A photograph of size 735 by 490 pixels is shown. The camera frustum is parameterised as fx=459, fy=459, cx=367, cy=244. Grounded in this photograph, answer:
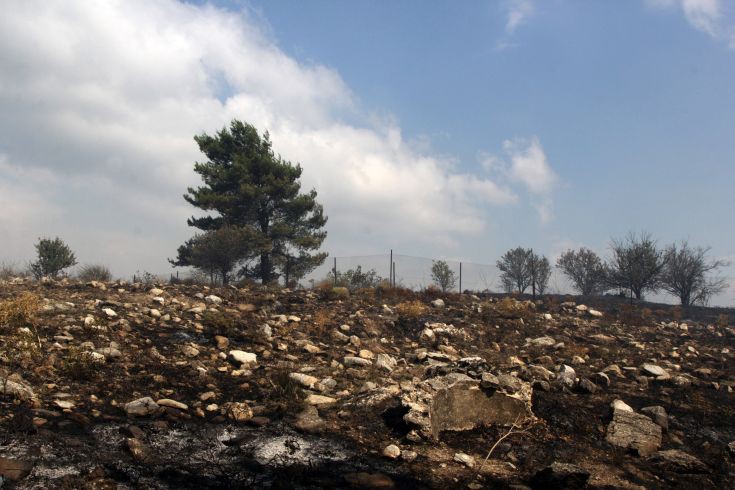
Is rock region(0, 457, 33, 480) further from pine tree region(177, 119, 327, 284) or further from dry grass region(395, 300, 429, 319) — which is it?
pine tree region(177, 119, 327, 284)

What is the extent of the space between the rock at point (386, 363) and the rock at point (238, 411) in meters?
2.11

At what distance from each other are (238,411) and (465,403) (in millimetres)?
2167

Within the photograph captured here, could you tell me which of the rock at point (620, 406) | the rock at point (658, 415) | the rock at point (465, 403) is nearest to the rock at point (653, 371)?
the rock at point (658, 415)

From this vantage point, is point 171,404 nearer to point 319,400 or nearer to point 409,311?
point 319,400

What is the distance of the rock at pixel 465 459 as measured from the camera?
11.9 feet

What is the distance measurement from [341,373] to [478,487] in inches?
106

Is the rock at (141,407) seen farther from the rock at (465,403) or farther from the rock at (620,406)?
the rock at (620,406)

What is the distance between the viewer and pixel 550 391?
5.32 meters

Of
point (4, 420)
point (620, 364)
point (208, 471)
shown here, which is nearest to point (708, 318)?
point (620, 364)

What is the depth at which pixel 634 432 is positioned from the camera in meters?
4.29

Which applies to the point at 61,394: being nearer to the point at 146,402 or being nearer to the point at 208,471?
the point at 146,402

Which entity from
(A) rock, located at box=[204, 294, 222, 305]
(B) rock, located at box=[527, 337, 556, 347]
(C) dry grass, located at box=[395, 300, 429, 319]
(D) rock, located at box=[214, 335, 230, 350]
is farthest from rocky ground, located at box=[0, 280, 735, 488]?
(C) dry grass, located at box=[395, 300, 429, 319]

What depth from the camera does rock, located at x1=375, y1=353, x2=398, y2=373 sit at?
6000 mm

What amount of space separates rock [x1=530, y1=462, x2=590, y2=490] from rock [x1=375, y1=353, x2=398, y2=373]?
2740 millimetres
